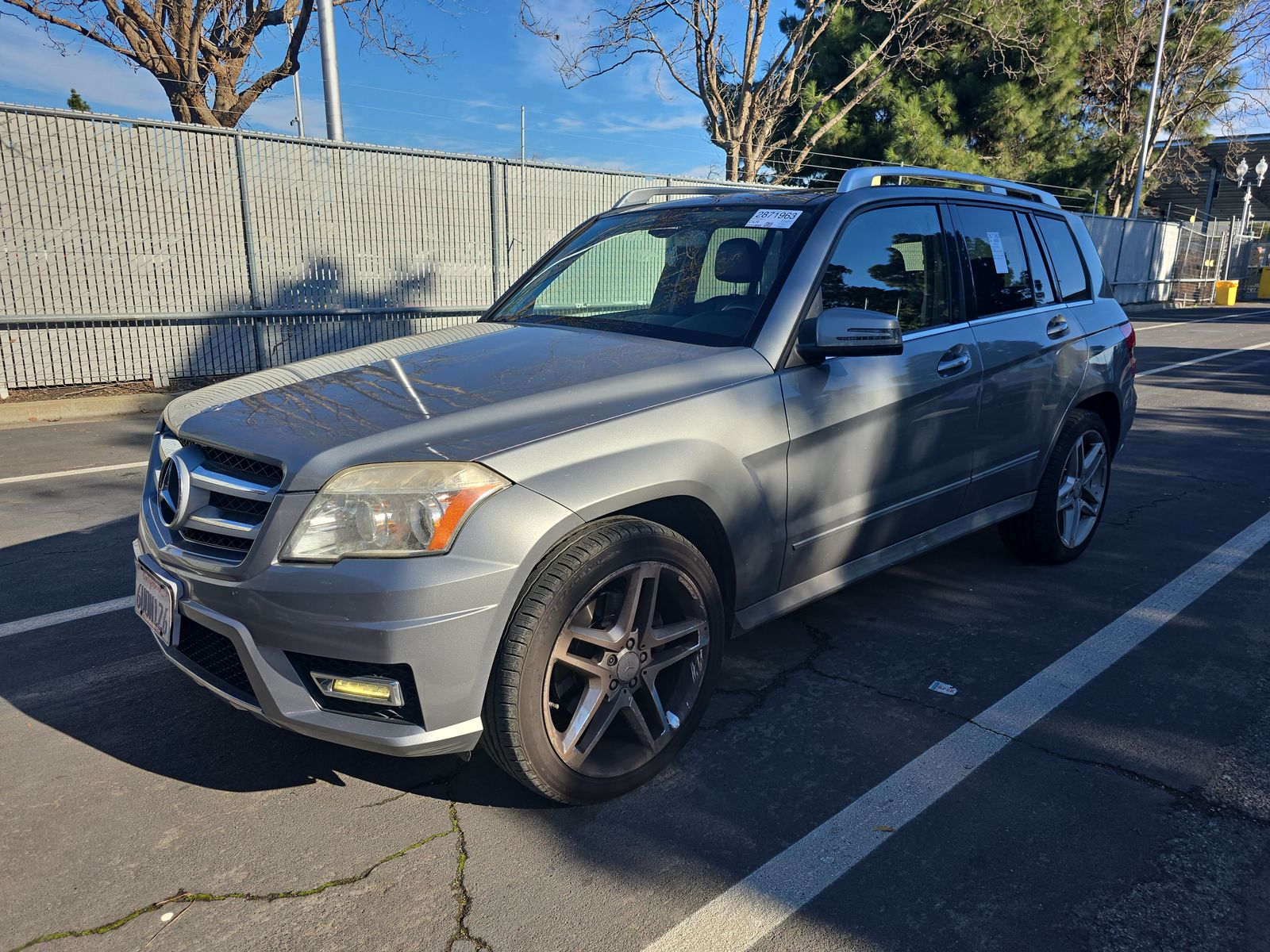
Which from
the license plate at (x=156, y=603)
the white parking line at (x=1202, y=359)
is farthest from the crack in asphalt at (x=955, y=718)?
the white parking line at (x=1202, y=359)

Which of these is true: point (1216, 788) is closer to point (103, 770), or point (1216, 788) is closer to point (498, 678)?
point (498, 678)

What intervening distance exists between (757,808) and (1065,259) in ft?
11.4

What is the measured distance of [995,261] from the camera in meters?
4.16

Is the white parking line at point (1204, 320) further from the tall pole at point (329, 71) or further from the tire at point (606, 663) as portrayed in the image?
the tire at point (606, 663)

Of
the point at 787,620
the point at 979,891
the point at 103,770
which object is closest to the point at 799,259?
the point at 787,620

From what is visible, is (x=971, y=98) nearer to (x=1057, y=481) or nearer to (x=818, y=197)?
(x=1057, y=481)

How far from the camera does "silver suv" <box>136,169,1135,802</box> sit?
232 centimetres

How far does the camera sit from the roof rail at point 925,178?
3613 millimetres

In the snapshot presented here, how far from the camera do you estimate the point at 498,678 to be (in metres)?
2.38

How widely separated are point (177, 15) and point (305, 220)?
6227mm

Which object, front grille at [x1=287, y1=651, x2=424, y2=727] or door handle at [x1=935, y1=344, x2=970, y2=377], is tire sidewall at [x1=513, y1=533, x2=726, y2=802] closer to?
front grille at [x1=287, y1=651, x2=424, y2=727]

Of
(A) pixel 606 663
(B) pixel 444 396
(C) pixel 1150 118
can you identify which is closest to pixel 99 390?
(B) pixel 444 396

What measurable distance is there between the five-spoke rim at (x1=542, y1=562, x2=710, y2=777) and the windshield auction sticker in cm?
149

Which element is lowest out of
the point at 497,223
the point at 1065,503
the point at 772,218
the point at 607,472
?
the point at 1065,503
